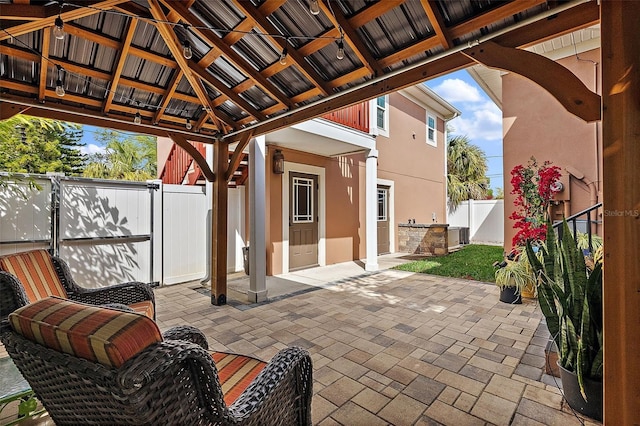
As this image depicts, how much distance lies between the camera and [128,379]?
75cm

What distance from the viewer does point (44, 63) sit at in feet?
8.80

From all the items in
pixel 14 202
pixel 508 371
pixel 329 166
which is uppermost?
pixel 329 166

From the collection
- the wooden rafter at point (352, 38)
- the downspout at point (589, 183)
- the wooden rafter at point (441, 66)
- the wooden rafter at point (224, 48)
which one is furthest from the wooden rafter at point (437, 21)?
the downspout at point (589, 183)

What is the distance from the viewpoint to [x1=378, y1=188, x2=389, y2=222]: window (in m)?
8.92

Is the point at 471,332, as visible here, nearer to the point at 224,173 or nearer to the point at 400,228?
the point at 224,173

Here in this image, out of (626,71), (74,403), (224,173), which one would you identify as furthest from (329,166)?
(74,403)

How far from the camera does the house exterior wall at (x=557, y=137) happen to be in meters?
5.23

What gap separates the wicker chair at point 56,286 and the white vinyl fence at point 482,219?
477 inches

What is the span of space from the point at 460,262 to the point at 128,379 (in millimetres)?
7801

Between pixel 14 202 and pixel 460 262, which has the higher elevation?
pixel 14 202

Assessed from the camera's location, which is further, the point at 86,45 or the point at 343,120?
the point at 343,120

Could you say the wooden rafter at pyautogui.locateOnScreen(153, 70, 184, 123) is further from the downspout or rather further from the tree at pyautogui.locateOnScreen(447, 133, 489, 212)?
the tree at pyautogui.locateOnScreen(447, 133, 489, 212)

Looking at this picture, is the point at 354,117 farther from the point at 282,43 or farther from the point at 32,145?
the point at 32,145

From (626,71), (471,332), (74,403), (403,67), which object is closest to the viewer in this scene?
(74,403)
